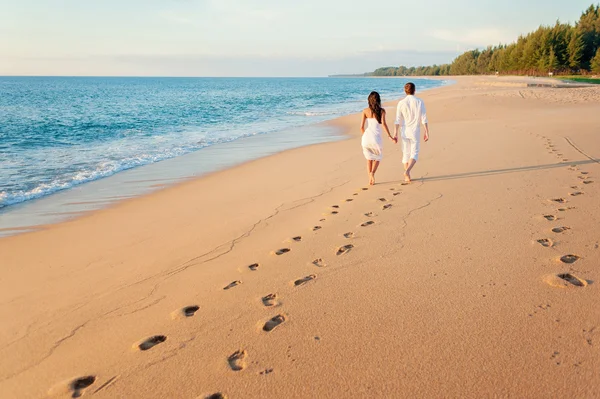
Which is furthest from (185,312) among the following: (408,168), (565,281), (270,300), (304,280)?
(408,168)

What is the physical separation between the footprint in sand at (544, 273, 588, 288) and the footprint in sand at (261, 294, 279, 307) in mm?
2103

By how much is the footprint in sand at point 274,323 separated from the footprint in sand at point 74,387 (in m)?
1.08

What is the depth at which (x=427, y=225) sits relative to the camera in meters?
4.50

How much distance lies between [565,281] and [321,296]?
186 cm

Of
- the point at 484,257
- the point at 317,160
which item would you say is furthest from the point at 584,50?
the point at 484,257

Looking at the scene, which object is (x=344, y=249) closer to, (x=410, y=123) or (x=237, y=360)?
(x=237, y=360)

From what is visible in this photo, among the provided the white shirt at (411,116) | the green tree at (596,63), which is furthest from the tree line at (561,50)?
the white shirt at (411,116)

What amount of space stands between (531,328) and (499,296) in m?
0.42

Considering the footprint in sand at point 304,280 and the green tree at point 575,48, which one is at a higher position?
the green tree at point 575,48

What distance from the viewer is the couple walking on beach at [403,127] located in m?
6.46

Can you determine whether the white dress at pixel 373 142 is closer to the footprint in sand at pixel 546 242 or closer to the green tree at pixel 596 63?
the footprint in sand at pixel 546 242

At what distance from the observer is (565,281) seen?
2977 mm

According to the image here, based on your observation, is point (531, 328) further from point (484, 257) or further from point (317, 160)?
point (317, 160)

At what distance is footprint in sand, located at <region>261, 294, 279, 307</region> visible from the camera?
3000 mm
